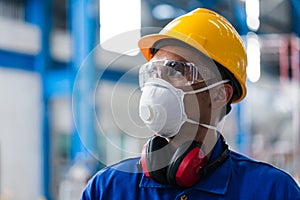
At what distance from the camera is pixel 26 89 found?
9711 millimetres

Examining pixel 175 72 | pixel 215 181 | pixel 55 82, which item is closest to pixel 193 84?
pixel 175 72

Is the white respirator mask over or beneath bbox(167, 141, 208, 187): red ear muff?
over

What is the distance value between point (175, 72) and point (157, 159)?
0.26 meters

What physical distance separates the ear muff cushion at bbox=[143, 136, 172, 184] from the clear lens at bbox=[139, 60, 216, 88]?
→ 0.19 meters

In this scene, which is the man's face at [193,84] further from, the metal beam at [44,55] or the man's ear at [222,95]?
the metal beam at [44,55]

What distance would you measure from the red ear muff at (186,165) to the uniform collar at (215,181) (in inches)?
1.0

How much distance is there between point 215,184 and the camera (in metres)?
1.56

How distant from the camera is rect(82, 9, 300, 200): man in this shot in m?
1.53

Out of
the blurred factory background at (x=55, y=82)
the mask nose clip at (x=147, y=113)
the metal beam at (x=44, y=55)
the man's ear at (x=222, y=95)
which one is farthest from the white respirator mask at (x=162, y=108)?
the metal beam at (x=44, y=55)

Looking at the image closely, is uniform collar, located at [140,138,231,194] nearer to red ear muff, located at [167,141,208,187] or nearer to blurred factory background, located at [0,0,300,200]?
red ear muff, located at [167,141,208,187]

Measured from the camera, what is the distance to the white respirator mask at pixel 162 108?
152 cm

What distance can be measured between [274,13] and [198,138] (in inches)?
417

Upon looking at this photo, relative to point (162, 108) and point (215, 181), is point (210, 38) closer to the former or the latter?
point (162, 108)

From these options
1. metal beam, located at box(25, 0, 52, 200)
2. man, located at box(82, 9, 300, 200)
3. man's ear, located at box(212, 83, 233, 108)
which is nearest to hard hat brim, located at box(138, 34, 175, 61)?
man, located at box(82, 9, 300, 200)
